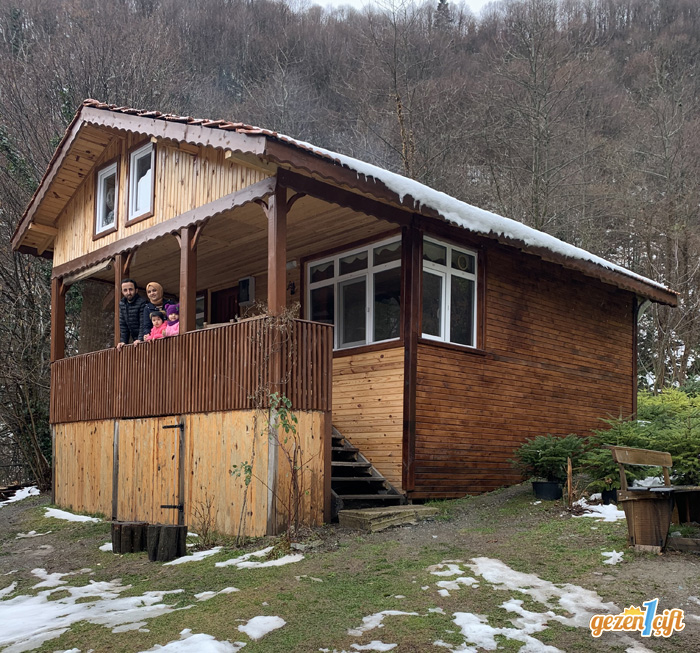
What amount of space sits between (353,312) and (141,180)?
4.03m

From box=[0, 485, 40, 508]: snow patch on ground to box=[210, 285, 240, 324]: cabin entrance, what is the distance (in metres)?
5.41

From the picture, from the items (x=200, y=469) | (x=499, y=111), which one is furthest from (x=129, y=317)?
(x=499, y=111)

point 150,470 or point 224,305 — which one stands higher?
point 224,305

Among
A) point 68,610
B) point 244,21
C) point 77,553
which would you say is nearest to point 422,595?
point 68,610

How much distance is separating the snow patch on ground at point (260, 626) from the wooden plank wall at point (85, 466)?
6608 millimetres

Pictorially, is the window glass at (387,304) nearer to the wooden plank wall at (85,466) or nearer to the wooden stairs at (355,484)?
the wooden stairs at (355,484)

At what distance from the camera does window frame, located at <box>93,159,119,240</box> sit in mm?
11953

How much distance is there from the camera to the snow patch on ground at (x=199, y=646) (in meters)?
4.56

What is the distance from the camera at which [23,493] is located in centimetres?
1555

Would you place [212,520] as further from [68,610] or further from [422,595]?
[422,595]

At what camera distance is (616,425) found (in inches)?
370

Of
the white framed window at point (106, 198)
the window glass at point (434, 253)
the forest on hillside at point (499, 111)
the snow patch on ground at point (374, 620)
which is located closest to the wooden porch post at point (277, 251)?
the window glass at point (434, 253)

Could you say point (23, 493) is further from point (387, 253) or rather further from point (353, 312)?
point (387, 253)

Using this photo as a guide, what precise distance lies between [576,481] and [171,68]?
63.3ft
